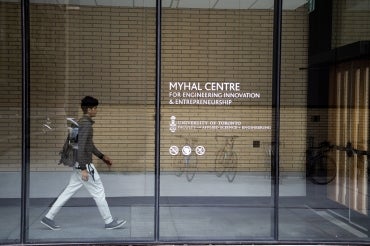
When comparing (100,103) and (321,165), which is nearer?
(100,103)

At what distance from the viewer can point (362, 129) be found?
8.70 metres

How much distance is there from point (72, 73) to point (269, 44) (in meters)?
2.91

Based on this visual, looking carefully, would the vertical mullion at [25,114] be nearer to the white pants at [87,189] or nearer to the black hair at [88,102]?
the white pants at [87,189]

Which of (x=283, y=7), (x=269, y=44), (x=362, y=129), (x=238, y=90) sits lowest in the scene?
(x=362, y=129)

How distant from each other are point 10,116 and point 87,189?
4.81 feet

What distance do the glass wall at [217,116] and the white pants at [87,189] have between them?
0.84 m

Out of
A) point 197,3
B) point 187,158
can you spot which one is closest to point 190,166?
point 187,158

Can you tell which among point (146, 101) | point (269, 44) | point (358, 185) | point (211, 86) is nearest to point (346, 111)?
point (358, 185)

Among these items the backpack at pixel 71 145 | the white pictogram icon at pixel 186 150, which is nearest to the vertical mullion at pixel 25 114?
the backpack at pixel 71 145

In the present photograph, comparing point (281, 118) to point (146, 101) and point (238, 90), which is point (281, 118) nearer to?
point (238, 90)

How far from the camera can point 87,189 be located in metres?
7.70

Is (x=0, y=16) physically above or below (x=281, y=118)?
above

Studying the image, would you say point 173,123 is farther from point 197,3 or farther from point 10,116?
point 10,116

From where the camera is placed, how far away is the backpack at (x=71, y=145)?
7.68 m
